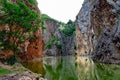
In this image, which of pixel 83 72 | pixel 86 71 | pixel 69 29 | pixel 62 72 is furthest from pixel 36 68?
pixel 69 29

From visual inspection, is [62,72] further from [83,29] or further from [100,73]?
[83,29]

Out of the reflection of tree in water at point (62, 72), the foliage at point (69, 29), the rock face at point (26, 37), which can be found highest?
the foliage at point (69, 29)

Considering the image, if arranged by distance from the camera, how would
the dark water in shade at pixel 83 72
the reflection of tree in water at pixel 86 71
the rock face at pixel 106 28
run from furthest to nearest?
the rock face at pixel 106 28 → the dark water in shade at pixel 83 72 → the reflection of tree in water at pixel 86 71

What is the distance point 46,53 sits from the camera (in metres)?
152

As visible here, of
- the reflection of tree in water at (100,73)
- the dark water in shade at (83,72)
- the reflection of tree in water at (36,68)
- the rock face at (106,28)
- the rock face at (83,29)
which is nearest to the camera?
the reflection of tree in water at (100,73)

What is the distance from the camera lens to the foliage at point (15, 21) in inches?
1597

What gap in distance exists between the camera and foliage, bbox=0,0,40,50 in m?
40.6

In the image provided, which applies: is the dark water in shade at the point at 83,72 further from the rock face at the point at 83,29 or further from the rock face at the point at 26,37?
the rock face at the point at 83,29

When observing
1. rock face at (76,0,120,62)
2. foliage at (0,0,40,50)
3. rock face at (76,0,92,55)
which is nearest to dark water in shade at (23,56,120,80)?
foliage at (0,0,40,50)

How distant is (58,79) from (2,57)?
2163 cm

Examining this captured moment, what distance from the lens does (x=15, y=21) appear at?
4166 centimetres

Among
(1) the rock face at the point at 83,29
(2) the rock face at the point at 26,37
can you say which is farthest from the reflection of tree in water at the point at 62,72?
(1) the rock face at the point at 83,29

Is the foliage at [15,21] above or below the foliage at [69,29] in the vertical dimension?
below

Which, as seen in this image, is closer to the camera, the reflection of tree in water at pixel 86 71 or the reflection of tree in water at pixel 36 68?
the reflection of tree in water at pixel 86 71
